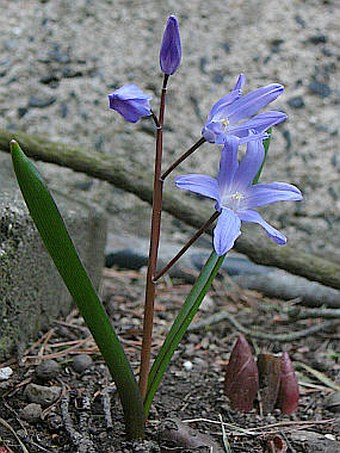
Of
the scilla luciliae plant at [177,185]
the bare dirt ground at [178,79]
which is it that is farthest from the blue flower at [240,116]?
the bare dirt ground at [178,79]

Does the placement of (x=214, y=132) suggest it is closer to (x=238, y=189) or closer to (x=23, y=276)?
(x=238, y=189)

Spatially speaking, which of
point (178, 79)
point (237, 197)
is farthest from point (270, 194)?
point (178, 79)

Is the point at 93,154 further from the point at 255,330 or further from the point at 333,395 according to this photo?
the point at 333,395

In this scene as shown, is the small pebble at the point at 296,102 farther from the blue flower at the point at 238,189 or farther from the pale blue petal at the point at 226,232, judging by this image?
the pale blue petal at the point at 226,232

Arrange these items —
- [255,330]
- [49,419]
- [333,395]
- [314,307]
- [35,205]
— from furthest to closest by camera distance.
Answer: [314,307] < [255,330] < [333,395] < [49,419] < [35,205]

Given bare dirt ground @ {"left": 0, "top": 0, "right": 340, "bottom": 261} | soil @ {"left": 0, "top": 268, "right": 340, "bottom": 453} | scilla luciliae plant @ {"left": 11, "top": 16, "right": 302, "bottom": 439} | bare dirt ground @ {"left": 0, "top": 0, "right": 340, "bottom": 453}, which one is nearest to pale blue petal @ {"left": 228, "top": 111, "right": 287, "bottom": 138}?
scilla luciliae plant @ {"left": 11, "top": 16, "right": 302, "bottom": 439}

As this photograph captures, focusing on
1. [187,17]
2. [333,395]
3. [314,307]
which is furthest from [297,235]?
[333,395]
